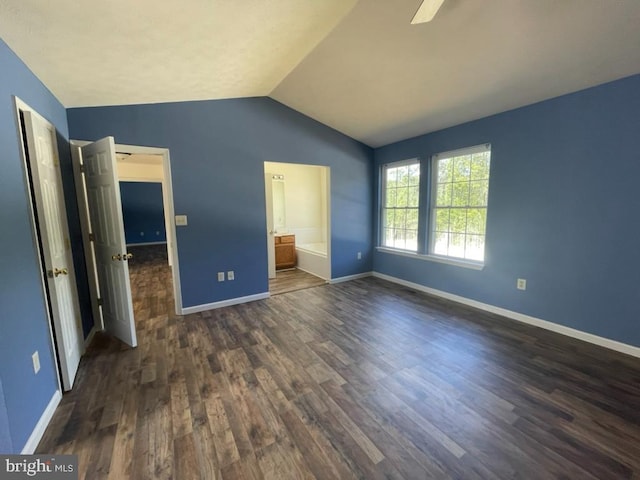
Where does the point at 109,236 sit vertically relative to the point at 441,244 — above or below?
above

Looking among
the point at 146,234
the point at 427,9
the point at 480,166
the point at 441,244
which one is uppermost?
the point at 427,9

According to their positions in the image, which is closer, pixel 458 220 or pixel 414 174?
pixel 458 220

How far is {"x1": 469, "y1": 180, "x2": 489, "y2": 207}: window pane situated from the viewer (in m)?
3.38

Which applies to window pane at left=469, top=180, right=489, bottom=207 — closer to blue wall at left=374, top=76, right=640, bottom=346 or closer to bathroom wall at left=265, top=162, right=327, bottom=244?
blue wall at left=374, top=76, right=640, bottom=346

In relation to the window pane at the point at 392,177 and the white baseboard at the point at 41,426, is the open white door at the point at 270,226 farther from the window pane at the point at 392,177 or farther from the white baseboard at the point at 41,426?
the white baseboard at the point at 41,426

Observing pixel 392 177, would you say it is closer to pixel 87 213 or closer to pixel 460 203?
pixel 460 203

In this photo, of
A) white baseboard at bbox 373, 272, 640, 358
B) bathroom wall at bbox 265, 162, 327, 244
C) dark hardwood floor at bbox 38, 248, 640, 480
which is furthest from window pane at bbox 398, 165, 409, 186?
dark hardwood floor at bbox 38, 248, 640, 480

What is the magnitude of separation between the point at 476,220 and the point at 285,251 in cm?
371

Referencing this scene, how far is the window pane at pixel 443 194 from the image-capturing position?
382cm

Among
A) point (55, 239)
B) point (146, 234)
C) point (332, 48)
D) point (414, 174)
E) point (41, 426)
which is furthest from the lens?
point (146, 234)

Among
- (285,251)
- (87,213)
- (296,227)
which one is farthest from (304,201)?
(87,213)

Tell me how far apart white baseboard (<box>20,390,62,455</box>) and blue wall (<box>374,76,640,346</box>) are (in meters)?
4.26

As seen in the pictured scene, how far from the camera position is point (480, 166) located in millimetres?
3434

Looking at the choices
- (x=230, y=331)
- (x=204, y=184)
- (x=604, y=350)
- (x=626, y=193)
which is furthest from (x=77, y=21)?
(x=604, y=350)
